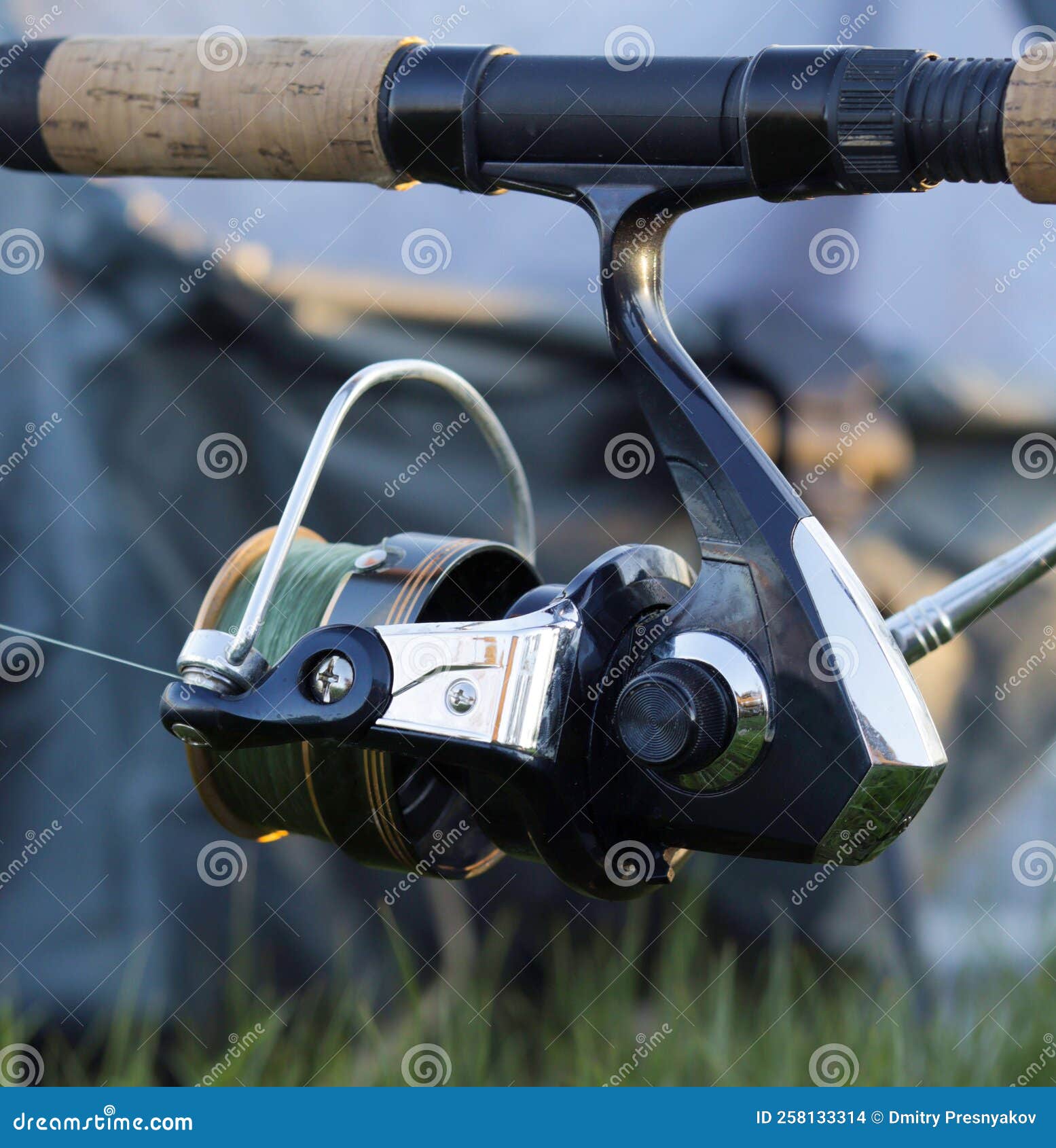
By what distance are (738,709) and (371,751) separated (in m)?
0.24

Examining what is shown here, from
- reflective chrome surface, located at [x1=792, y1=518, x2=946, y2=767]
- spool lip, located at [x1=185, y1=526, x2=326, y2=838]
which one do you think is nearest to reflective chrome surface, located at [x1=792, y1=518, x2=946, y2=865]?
reflective chrome surface, located at [x1=792, y1=518, x2=946, y2=767]

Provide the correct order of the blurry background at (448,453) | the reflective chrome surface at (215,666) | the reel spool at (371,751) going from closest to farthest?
the reflective chrome surface at (215,666)
the reel spool at (371,751)
the blurry background at (448,453)

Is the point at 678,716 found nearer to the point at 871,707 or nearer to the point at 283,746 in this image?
the point at 871,707

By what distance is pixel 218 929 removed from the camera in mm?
1914

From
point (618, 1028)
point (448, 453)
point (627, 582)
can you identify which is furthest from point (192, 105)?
point (618, 1028)

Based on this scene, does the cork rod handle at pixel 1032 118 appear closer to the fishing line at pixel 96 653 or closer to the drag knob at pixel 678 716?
the drag knob at pixel 678 716

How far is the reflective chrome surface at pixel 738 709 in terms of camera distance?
71 cm

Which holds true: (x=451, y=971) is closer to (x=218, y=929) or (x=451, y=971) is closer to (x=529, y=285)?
(x=218, y=929)

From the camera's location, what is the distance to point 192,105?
894 millimetres

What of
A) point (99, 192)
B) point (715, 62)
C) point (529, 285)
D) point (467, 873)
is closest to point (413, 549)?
point (467, 873)

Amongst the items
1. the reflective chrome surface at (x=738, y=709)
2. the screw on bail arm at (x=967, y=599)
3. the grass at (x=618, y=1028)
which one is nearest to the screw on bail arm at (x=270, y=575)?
the reflective chrome surface at (x=738, y=709)

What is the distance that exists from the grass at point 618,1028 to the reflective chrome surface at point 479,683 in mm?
1232

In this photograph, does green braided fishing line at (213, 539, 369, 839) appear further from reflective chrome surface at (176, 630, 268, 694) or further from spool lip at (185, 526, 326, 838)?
reflective chrome surface at (176, 630, 268, 694)

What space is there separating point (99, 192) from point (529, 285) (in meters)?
0.59
